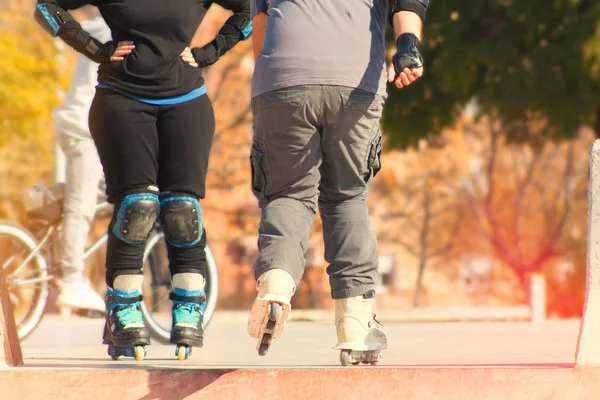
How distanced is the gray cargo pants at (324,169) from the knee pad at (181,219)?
0.45 metres

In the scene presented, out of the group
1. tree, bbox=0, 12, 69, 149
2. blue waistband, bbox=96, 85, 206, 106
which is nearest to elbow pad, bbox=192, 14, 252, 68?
blue waistband, bbox=96, 85, 206, 106

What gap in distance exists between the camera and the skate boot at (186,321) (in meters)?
4.59

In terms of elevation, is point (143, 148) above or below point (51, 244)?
above

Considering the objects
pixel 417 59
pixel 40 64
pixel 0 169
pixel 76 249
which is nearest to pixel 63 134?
pixel 76 249

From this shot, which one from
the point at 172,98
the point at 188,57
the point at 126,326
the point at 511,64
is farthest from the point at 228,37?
the point at 511,64

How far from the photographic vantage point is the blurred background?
1357cm

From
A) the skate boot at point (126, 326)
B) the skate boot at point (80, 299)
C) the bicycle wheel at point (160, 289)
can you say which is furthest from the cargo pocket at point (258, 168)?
the skate boot at point (80, 299)

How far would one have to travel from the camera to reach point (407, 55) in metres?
4.08

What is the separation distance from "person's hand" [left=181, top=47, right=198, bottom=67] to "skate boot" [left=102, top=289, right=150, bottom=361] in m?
0.95

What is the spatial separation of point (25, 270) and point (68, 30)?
2.04 meters

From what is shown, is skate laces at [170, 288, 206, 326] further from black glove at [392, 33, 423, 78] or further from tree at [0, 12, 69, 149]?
tree at [0, 12, 69, 149]

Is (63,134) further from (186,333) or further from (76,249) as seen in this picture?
(186,333)

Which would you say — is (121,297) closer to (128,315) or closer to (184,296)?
(128,315)

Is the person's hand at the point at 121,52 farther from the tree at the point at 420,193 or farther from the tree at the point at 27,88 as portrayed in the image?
the tree at the point at 420,193
